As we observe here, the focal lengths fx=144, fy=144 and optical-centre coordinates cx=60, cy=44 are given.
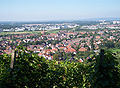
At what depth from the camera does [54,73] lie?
14.5ft

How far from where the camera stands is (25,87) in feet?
10.7

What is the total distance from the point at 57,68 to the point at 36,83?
1.03 meters

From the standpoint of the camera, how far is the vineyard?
2.57m

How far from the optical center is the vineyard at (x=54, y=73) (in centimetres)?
257

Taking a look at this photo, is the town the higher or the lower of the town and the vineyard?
the lower

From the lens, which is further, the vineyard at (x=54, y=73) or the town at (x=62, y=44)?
the town at (x=62, y=44)

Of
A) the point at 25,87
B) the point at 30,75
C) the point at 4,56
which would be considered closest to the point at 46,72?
Result: the point at 30,75

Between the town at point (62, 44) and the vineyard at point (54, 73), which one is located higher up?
the vineyard at point (54, 73)

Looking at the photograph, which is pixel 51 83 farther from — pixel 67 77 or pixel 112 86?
pixel 112 86

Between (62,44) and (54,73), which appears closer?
(54,73)

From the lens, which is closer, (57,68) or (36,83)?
(36,83)

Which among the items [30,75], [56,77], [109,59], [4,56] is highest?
[109,59]

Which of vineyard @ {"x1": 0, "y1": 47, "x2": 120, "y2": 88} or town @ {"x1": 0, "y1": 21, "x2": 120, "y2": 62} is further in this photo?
town @ {"x1": 0, "y1": 21, "x2": 120, "y2": 62}

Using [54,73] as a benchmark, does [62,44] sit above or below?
below
